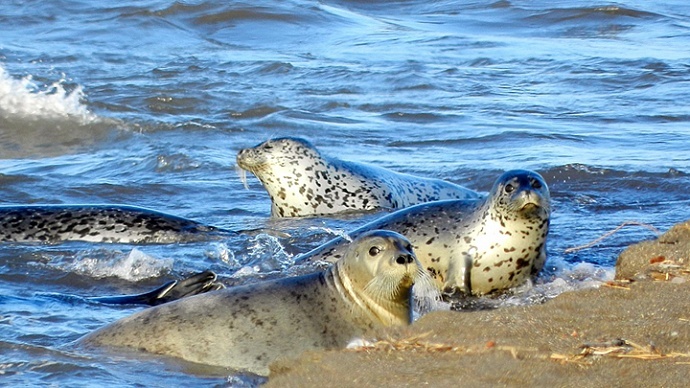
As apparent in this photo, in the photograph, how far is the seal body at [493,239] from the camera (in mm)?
5891

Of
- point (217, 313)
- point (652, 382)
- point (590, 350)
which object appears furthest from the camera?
point (217, 313)

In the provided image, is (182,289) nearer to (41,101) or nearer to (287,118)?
(287,118)

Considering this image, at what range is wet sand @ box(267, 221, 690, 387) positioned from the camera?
3.41 meters

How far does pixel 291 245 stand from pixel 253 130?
4453 mm

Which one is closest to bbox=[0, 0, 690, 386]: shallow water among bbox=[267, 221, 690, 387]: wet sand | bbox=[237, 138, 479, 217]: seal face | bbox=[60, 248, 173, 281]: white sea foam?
bbox=[60, 248, 173, 281]: white sea foam

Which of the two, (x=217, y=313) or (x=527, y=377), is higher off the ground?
(x=527, y=377)

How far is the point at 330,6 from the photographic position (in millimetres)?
18891

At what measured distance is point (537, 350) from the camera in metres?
3.55

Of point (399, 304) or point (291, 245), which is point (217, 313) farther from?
point (291, 245)

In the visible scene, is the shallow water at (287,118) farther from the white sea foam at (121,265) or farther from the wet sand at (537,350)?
the wet sand at (537,350)

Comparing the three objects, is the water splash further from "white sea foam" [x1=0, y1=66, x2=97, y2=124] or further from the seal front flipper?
"white sea foam" [x1=0, y1=66, x2=97, y2=124]

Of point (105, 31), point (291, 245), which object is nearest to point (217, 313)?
point (291, 245)

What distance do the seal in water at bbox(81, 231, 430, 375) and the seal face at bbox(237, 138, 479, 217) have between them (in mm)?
3365

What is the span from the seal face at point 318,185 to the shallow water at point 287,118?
278 mm
